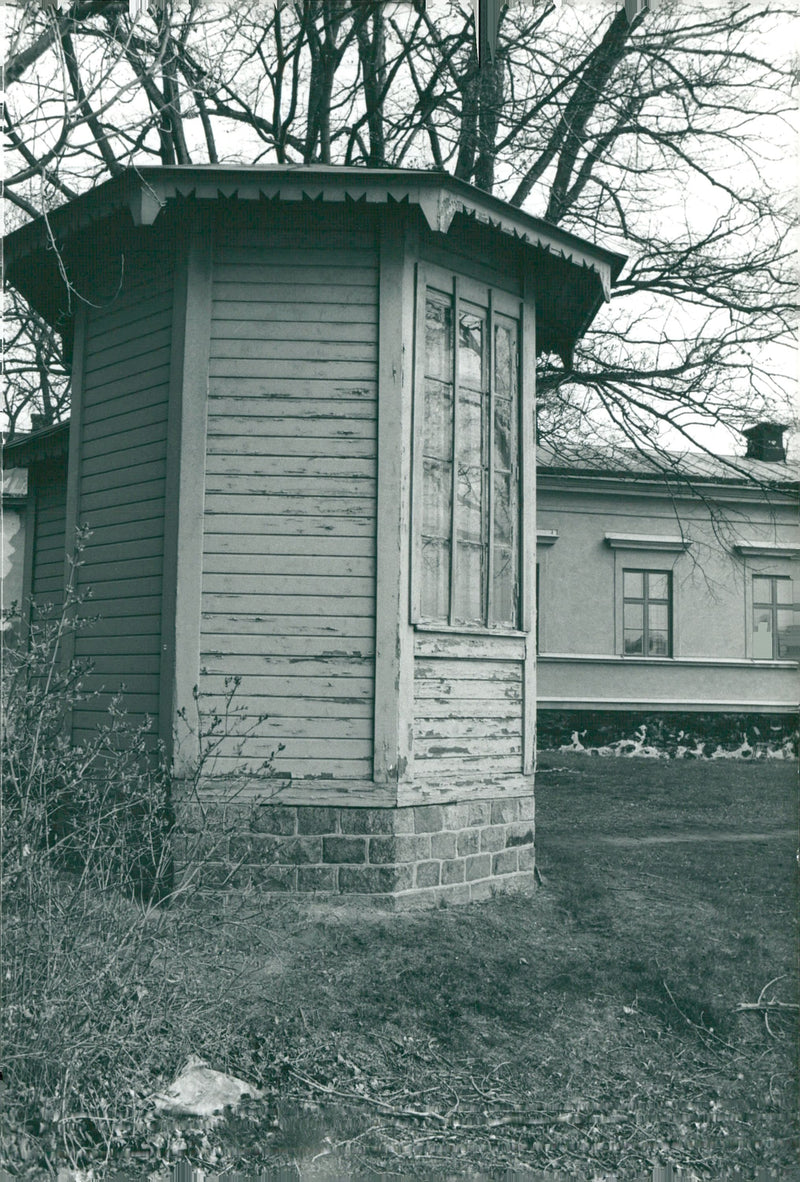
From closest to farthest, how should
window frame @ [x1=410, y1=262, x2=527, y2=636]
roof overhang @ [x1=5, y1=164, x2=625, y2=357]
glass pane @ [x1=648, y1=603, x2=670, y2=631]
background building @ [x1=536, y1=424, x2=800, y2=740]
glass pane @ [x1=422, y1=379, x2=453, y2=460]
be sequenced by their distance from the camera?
1. roof overhang @ [x1=5, y1=164, x2=625, y2=357]
2. window frame @ [x1=410, y1=262, x2=527, y2=636]
3. glass pane @ [x1=422, y1=379, x2=453, y2=460]
4. background building @ [x1=536, y1=424, x2=800, y2=740]
5. glass pane @ [x1=648, y1=603, x2=670, y2=631]

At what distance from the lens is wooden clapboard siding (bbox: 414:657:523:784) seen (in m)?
6.79

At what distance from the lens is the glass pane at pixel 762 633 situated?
18.0 m

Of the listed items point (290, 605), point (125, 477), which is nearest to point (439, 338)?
point (290, 605)

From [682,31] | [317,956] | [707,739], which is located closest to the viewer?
[317,956]

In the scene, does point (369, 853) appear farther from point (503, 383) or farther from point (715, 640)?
point (715, 640)

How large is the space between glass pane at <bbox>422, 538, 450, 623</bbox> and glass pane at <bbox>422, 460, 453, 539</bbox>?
3.1 inches

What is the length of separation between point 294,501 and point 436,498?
96 centimetres

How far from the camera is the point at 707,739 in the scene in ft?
57.2

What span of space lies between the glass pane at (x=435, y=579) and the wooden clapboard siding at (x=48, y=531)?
468 cm

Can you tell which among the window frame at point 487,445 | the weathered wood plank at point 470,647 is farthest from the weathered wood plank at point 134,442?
the weathered wood plank at point 470,647

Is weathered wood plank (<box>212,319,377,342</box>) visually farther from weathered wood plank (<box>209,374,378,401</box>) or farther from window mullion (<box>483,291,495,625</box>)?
window mullion (<box>483,291,495,625</box>)

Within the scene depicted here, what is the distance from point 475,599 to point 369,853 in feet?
6.04

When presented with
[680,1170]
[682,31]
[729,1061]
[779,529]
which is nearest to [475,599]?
[729,1061]

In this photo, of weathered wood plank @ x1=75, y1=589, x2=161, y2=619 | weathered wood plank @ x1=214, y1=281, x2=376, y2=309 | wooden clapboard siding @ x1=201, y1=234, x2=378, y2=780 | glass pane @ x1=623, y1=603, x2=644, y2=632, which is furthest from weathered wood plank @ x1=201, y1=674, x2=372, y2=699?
glass pane @ x1=623, y1=603, x2=644, y2=632
